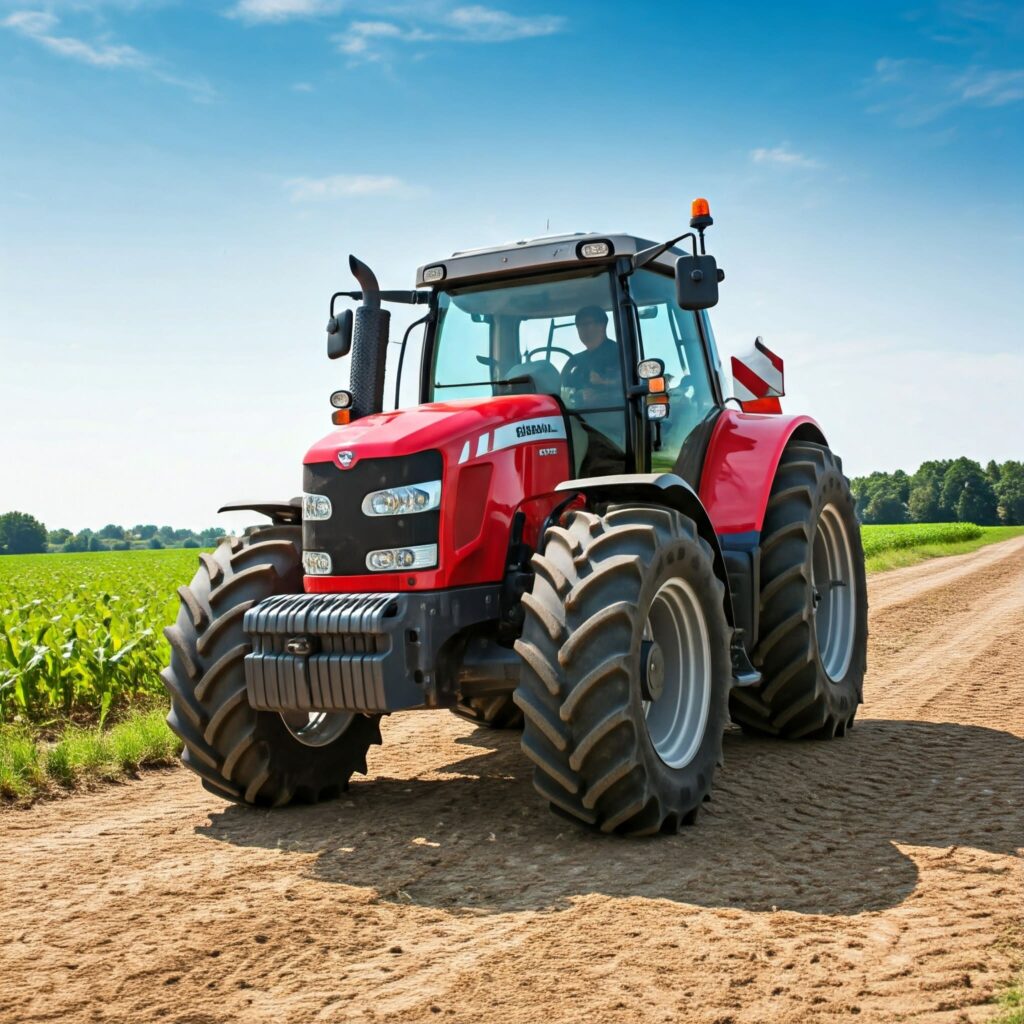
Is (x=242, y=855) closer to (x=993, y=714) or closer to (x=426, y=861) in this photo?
(x=426, y=861)

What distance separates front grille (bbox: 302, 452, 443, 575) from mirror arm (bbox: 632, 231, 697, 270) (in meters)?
1.54

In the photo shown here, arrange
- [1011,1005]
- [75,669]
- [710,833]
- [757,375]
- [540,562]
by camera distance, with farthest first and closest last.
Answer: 1. [75,669]
2. [757,375]
3. [710,833]
4. [540,562]
5. [1011,1005]

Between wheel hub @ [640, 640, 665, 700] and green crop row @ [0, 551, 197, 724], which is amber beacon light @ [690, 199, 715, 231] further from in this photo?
green crop row @ [0, 551, 197, 724]

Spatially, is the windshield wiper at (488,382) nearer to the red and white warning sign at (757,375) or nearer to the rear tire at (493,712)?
the rear tire at (493,712)

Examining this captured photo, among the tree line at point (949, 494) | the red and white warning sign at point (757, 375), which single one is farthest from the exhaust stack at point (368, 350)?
the tree line at point (949, 494)

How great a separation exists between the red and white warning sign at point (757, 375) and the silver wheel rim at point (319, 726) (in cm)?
373

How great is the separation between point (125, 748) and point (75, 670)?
2010 mm

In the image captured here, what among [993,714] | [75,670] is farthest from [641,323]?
[75,670]

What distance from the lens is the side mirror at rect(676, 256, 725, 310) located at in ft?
17.7

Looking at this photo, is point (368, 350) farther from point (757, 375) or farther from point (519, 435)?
point (757, 375)

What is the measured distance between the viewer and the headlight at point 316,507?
5.17 m

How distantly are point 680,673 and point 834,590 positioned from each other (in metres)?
2.63

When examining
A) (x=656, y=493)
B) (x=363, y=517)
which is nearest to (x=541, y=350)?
(x=656, y=493)

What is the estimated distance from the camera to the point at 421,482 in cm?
500
